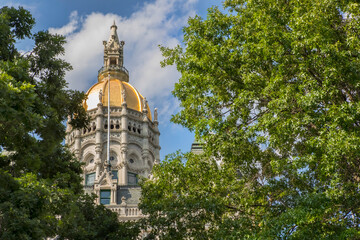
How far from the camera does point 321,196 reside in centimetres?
1555

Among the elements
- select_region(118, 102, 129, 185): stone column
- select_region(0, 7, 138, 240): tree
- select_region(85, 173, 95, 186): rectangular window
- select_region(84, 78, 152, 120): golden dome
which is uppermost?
select_region(84, 78, 152, 120): golden dome

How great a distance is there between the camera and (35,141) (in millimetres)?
16312

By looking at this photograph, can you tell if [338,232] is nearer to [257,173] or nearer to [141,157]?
[257,173]

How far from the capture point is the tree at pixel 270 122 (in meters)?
15.8

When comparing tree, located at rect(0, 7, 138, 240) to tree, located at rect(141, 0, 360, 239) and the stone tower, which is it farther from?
the stone tower

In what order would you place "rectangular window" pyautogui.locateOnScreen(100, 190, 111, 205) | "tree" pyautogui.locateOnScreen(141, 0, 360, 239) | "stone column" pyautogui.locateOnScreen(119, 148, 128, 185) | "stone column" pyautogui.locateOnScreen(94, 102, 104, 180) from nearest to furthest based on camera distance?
"tree" pyautogui.locateOnScreen(141, 0, 360, 239)
"rectangular window" pyautogui.locateOnScreen(100, 190, 111, 205)
"stone column" pyautogui.locateOnScreen(119, 148, 128, 185)
"stone column" pyautogui.locateOnScreen(94, 102, 104, 180)

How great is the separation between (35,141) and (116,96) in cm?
5622

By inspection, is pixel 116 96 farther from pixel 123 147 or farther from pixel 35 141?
pixel 35 141

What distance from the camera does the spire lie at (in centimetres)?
7862

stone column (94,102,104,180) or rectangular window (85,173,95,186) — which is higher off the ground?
stone column (94,102,104,180)

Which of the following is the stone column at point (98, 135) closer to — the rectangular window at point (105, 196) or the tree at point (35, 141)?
the rectangular window at point (105, 196)

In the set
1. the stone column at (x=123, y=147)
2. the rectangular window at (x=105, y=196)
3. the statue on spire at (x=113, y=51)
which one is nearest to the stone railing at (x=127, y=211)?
the rectangular window at (x=105, y=196)

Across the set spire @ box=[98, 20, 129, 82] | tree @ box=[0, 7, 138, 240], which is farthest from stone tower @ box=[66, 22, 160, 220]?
tree @ box=[0, 7, 138, 240]

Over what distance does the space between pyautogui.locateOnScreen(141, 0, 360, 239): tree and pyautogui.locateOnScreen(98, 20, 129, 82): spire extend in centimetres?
5808
